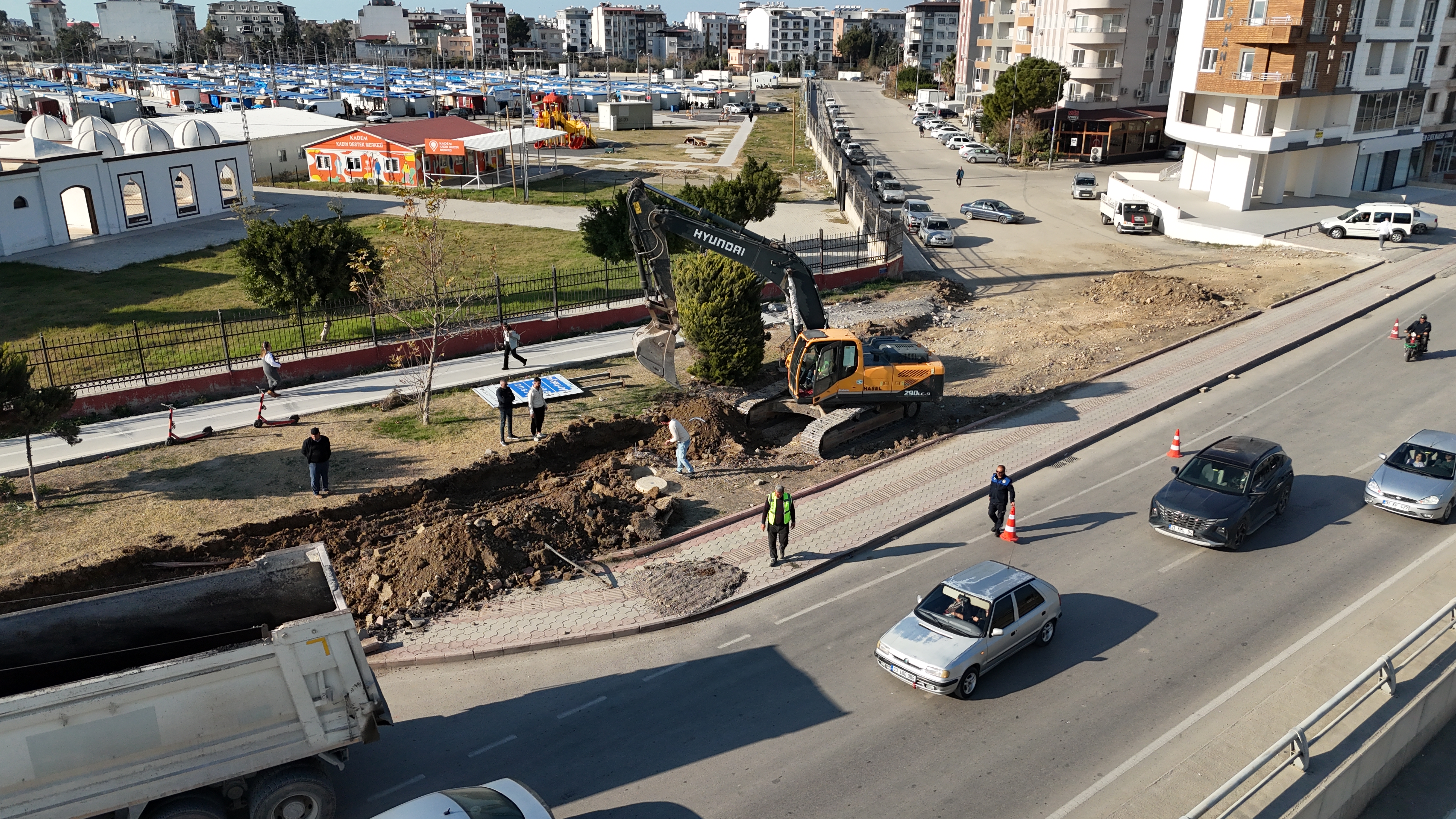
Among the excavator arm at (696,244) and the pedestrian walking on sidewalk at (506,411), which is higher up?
the excavator arm at (696,244)

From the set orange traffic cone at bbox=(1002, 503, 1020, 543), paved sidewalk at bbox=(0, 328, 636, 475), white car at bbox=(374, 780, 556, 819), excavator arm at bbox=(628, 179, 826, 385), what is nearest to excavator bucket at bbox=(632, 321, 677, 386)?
excavator arm at bbox=(628, 179, 826, 385)

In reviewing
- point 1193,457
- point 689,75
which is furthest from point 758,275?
point 689,75

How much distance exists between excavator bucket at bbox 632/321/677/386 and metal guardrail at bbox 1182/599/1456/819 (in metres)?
14.8

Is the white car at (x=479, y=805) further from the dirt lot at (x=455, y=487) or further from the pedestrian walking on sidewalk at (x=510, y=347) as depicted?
the pedestrian walking on sidewalk at (x=510, y=347)

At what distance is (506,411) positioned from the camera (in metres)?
21.4

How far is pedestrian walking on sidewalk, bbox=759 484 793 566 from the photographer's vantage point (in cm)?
1623

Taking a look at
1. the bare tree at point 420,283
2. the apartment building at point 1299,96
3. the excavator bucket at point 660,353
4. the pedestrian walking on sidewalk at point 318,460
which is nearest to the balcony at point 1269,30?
the apartment building at point 1299,96

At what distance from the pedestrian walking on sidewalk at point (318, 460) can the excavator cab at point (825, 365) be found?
9.60 m

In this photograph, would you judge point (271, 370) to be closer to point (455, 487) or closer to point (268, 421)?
point (268, 421)

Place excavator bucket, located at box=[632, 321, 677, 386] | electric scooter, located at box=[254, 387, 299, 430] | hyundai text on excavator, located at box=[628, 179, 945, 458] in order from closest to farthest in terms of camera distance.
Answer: hyundai text on excavator, located at box=[628, 179, 945, 458], electric scooter, located at box=[254, 387, 299, 430], excavator bucket, located at box=[632, 321, 677, 386]

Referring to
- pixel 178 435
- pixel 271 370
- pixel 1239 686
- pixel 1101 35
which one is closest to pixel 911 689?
pixel 1239 686

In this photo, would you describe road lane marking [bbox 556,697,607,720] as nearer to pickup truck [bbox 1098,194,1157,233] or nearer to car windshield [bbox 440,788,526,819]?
car windshield [bbox 440,788,526,819]

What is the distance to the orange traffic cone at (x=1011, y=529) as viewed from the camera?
57.4 ft

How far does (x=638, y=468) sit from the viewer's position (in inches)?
798
